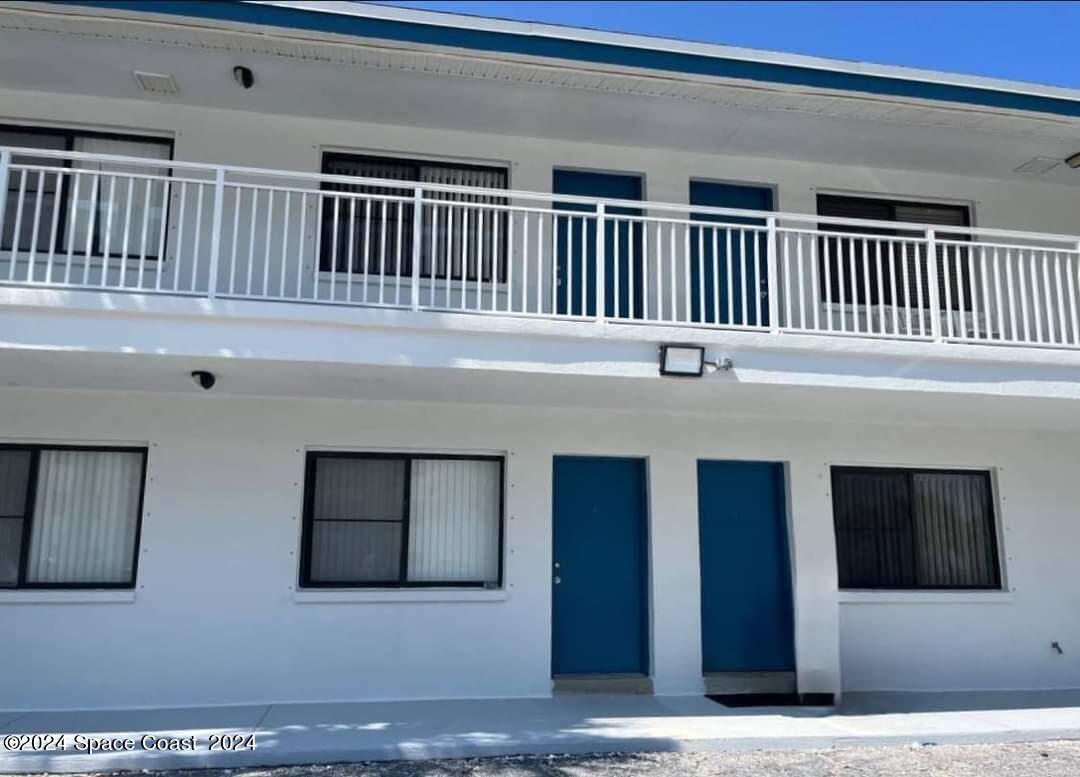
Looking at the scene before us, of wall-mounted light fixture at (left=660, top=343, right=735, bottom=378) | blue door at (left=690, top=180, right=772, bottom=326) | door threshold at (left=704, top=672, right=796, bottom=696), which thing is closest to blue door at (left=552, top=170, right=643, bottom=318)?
blue door at (left=690, top=180, right=772, bottom=326)

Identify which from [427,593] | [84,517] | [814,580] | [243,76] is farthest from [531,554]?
[243,76]

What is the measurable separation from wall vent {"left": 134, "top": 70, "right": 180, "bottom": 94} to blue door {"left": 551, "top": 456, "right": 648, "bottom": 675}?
5183 mm

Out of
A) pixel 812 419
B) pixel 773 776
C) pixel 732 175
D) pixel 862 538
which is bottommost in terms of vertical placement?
pixel 773 776

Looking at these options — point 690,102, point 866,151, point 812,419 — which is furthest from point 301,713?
point 866,151

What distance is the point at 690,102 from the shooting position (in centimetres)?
807

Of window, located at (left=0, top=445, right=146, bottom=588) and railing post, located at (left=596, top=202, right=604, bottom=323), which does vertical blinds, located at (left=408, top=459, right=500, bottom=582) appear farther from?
window, located at (left=0, top=445, right=146, bottom=588)

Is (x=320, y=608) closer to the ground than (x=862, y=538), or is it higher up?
closer to the ground

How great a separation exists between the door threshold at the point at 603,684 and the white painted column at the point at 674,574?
0.14 meters

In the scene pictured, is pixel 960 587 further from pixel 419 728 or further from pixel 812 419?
pixel 419 728

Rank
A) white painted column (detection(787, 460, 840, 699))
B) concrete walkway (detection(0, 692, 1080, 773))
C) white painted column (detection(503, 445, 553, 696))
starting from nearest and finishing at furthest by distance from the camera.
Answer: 1. concrete walkway (detection(0, 692, 1080, 773))
2. white painted column (detection(503, 445, 553, 696))
3. white painted column (detection(787, 460, 840, 699))

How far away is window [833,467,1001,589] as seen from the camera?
9.01 m

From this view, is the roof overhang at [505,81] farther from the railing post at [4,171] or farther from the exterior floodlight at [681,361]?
the exterior floodlight at [681,361]

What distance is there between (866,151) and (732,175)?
1.45 m

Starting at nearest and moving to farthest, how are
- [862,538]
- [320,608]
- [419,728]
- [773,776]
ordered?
[773,776]
[419,728]
[320,608]
[862,538]
